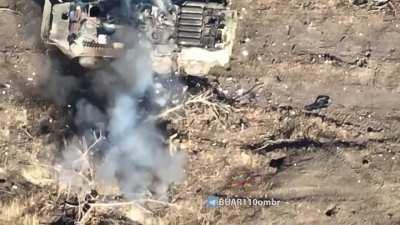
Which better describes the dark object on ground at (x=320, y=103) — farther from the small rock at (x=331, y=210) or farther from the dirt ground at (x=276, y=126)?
the small rock at (x=331, y=210)

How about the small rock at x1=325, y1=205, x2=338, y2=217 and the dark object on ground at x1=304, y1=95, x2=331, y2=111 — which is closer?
the small rock at x1=325, y1=205, x2=338, y2=217

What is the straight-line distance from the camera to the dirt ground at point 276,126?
1384 cm

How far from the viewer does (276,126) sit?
14.2 metres

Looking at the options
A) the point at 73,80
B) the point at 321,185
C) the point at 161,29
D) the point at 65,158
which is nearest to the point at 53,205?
the point at 65,158

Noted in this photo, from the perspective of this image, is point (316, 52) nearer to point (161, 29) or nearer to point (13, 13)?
point (161, 29)

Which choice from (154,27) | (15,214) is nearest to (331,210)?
(154,27)

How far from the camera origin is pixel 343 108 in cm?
1423

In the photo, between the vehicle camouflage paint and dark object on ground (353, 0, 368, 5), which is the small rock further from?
dark object on ground (353, 0, 368, 5)

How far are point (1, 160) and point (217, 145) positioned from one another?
368cm

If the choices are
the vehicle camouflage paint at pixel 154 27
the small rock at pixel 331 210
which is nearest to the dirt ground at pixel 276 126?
the small rock at pixel 331 210

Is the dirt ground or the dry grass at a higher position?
the dirt ground

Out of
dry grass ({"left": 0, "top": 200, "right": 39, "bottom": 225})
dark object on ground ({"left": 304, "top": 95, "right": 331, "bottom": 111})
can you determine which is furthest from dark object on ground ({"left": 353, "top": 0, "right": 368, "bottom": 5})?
dry grass ({"left": 0, "top": 200, "right": 39, "bottom": 225})

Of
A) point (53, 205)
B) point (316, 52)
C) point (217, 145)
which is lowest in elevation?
point (53, 205)

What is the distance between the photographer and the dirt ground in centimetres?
1384
